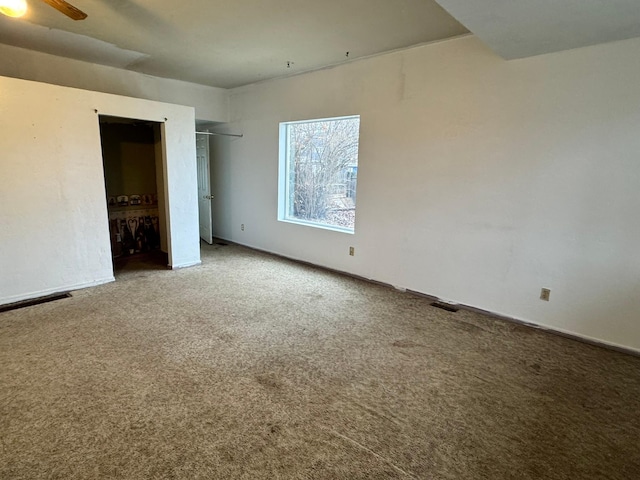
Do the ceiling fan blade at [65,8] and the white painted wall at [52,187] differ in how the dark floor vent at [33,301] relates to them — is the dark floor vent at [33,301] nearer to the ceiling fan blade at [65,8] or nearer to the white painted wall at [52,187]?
the white painted wall at [52,187]

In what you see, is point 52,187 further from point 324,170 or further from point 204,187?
point 324,170

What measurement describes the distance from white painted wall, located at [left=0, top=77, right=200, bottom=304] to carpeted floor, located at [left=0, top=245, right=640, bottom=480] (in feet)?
→ 1.63

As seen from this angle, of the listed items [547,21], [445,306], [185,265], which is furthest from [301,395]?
[185,265]

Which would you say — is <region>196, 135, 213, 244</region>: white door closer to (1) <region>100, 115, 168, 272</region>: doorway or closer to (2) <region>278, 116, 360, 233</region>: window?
(1) <region>100, 115, 168, 272</region>: doorway

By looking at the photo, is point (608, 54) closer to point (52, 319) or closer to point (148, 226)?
point (52, 319)

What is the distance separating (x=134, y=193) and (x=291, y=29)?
12.9ft

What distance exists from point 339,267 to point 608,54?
352cm

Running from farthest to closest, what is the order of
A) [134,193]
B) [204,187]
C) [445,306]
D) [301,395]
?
[204,187]
[134,193]
[445,306]
[301,395]

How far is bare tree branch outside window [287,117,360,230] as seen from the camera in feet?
15.4

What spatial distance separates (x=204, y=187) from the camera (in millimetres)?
6422

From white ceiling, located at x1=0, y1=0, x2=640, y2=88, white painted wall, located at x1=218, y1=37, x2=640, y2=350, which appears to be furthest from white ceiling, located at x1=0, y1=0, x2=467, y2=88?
white painted wall, located at x1=218, y1=37, x2=640, y2=350

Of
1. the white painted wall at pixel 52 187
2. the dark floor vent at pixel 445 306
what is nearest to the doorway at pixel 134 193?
the white painted wall at pixel 52 187

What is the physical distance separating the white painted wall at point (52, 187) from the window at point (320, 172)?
1.95 meters

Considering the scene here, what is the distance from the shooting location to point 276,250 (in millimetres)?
5719
